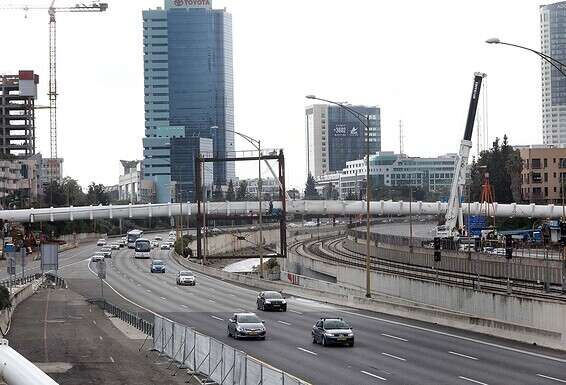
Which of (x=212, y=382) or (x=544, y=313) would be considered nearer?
(x=212, y=382)

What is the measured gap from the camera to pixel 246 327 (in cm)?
4816

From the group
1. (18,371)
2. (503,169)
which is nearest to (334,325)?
(18,371)

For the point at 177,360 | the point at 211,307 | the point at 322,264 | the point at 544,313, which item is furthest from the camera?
the point at 322,264

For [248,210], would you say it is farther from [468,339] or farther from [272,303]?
[468,339]

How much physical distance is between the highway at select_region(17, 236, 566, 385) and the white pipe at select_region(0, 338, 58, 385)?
1893 centimetres

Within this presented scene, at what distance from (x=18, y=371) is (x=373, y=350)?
3075cm

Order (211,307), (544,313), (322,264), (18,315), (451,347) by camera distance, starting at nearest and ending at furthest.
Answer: (451,347)
(544,313)
(18,315)
(211,307)
(322,264)

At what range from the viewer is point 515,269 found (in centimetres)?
7412

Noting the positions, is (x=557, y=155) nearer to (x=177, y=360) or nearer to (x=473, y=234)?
(x=473, y=234)

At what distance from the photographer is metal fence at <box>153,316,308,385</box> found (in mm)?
24875

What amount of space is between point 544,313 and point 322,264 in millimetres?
61204

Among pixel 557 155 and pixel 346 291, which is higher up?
pixel 557 155

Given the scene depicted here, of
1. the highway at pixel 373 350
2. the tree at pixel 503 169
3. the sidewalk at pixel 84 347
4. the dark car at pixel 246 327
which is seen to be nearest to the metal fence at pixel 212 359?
the sidewalk at pixel 84 347

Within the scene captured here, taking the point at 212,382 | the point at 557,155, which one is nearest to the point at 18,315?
the point at 212,382
